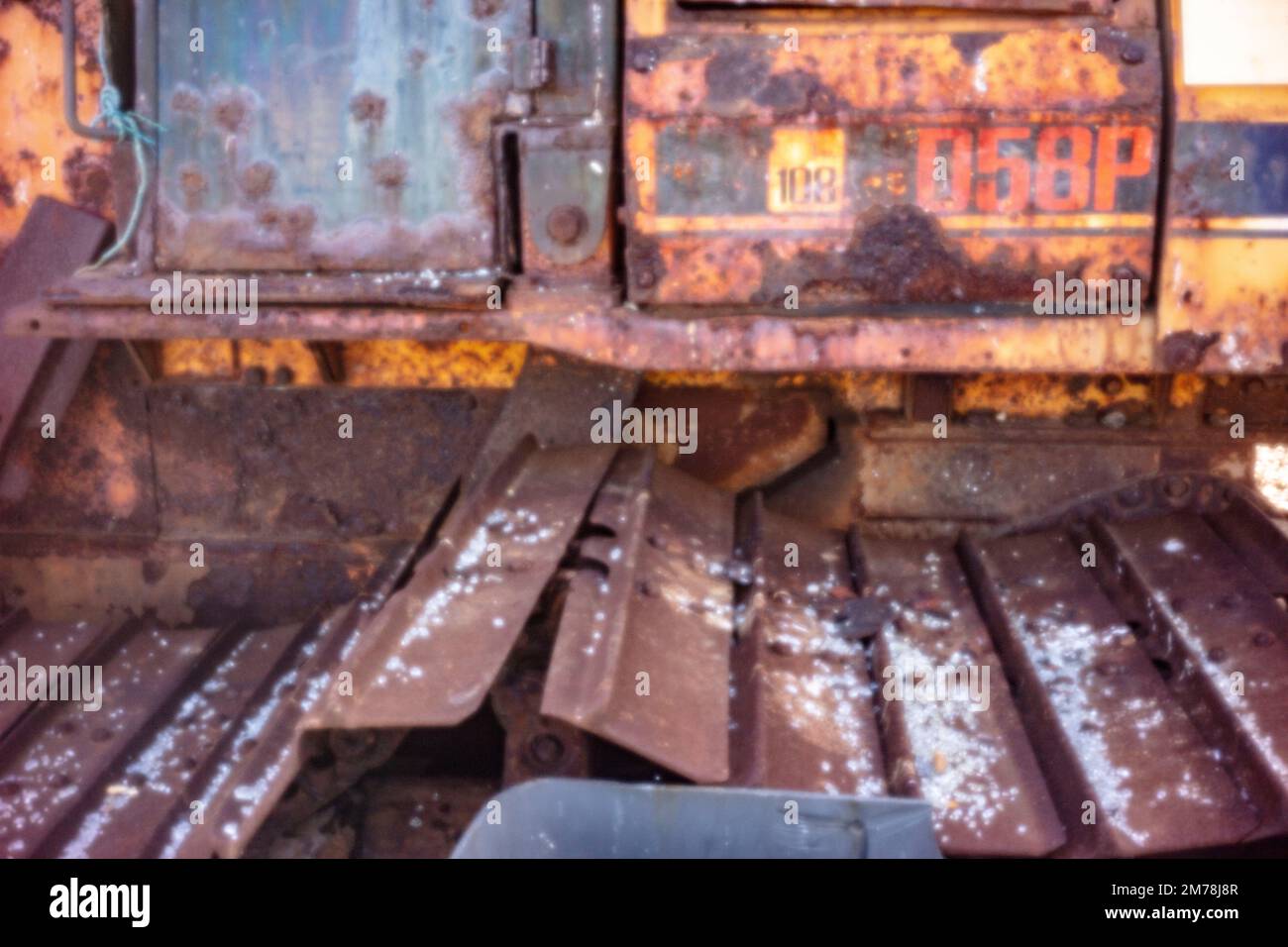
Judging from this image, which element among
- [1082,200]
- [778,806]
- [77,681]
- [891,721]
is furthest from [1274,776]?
[77,681]

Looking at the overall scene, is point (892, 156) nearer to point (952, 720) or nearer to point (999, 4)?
point (999, 4)

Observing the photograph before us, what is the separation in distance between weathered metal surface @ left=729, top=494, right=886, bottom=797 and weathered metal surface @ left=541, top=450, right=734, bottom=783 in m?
0.06

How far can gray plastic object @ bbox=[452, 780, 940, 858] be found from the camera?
170 centimetres

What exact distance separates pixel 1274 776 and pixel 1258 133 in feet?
4.02

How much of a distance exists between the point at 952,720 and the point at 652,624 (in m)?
0.58

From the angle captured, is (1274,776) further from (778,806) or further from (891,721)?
(778,806)

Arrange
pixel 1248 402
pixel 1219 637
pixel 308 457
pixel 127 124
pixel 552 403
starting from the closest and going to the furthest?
pixel 1219 637, pixel 127 124, pixel 1248 402, pixel 552 403, pixel 308 457

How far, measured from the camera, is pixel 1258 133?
2365 mm

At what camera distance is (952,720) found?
2.25 m

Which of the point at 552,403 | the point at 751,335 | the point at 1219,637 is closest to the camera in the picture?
the point at 1219,637

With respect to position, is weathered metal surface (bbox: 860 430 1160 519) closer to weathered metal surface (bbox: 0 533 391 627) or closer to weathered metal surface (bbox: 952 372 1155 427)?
weathered metal surface (bbox: 952 372 1155 427)

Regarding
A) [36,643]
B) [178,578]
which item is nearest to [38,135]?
[178,578]

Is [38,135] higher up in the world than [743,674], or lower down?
higher up

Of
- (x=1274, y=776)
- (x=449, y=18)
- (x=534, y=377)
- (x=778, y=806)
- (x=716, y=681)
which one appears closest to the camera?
(x=778, y=806)
